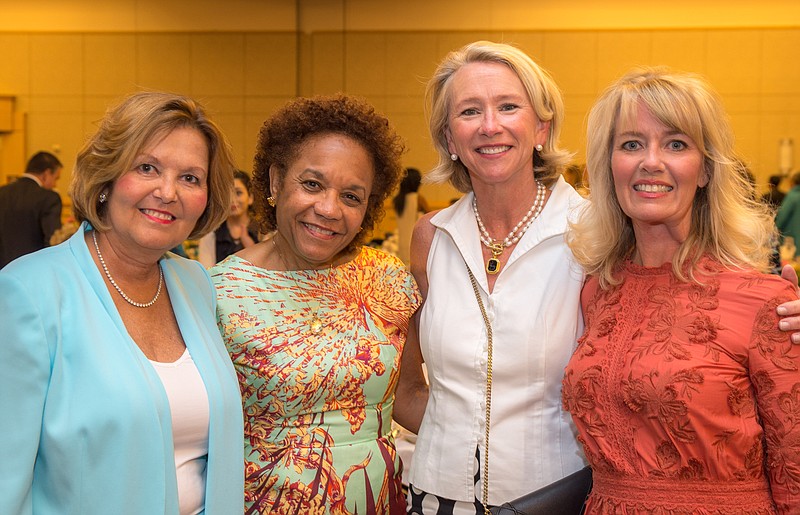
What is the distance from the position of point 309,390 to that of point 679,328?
100 cm

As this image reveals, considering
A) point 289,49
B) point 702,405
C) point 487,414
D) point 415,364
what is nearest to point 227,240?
point 415,364

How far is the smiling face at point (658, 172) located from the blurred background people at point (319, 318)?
2.69 ft

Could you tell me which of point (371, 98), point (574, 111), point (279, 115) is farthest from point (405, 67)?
point (279, 115)

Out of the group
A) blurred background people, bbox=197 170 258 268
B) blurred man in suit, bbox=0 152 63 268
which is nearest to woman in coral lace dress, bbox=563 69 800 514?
blurred background people, bbox=197 170 258 268

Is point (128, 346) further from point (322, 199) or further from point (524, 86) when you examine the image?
point (524, 86)

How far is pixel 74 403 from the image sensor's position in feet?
5.94

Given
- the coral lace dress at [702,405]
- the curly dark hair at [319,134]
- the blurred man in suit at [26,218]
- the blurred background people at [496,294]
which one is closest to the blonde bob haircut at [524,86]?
the blurred background people at [496,294]

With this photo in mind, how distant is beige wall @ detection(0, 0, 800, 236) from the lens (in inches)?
460

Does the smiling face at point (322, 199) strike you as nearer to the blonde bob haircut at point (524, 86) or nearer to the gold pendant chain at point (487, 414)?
the blonde bob haircut at point (524, 86)

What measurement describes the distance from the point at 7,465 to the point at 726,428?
1569 millimetres

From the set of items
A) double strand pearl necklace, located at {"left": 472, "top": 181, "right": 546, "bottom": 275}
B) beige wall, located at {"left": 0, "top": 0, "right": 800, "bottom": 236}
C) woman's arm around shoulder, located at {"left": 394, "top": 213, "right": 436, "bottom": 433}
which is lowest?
woman's arm around shoulder, located at {"left": 394, "top": 213, "right": 436, "bottom": 433}

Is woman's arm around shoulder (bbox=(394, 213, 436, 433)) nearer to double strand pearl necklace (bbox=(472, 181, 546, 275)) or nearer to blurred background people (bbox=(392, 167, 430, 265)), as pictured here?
double strand pearl necklace (bbox=(472, 181, 546, 275))

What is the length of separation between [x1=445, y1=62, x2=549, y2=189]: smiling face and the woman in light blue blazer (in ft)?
2.40

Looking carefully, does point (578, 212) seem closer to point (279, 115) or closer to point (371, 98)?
point (279, 115)
